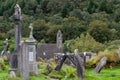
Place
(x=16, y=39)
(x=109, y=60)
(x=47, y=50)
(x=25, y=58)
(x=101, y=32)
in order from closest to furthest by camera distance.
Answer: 1. (x=25, y=58)
2. (x=16, y=39)
3. (x=109, y=60)
4. (x=47, y=50)
5. (x=101, y=32)

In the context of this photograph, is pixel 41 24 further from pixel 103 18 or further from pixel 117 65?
pixel 117 65

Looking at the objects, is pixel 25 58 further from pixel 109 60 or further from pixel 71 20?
pixel 71 20

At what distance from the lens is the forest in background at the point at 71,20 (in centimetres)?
9050

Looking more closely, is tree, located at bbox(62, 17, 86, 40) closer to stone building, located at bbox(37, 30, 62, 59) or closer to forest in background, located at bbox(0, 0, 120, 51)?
forest in background, located at bbox(0, 0, 120, 51)

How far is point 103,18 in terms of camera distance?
105188 millimetres

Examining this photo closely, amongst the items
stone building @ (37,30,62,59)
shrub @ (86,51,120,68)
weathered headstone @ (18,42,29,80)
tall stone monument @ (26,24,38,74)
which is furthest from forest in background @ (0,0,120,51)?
weathered headstone @ (18,42,29,80)

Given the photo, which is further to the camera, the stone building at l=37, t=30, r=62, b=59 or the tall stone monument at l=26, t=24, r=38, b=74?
the stone building at l=37, t=30, r=62, b=59

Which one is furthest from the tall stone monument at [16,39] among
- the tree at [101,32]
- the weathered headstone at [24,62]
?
the tree at [101,32]

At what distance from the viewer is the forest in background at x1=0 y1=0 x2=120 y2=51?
297 feet

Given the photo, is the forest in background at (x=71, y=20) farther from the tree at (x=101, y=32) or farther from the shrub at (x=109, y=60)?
the shrub at (x=109, y=60)

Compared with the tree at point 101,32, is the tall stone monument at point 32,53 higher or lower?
higher

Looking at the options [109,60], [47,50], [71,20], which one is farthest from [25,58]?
[71,20]

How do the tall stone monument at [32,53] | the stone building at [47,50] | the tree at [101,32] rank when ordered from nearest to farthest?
the tall stone monument at [32,53] < the stone building at [47,50] < the tree at [101,32]

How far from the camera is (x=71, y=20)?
104875 millimetres
